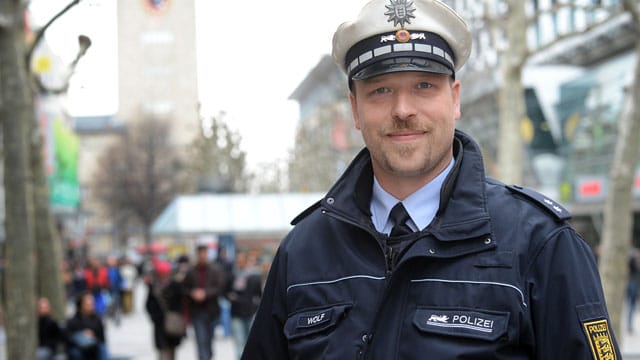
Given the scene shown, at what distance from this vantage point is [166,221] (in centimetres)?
2722

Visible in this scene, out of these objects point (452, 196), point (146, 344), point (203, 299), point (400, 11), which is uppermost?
point (400, 11)

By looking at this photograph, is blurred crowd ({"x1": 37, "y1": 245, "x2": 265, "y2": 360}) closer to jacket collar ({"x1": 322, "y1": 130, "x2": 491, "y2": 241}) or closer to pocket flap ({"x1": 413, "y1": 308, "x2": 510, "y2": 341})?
jacket collar ({"x1": 322, "y1": 130, "x2": 491, "y2": 241})

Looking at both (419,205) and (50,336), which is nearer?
(419,205)

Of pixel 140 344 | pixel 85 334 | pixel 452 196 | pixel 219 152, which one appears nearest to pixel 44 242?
pixel 140 344

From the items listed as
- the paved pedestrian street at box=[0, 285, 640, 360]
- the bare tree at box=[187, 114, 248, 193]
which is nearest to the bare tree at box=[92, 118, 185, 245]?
the bare tree at box=[187, 114, 248, 193]

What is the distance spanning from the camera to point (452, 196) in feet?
7.15

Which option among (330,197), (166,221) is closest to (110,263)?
(166,221)

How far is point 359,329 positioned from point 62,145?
1459 inches

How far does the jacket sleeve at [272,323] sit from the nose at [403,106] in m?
0.53

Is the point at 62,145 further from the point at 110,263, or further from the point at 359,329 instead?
the point at 359,329

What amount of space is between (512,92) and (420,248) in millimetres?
13847

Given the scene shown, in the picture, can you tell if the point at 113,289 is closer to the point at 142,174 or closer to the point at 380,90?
the point at 380,90

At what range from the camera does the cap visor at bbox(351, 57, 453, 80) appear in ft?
7.20

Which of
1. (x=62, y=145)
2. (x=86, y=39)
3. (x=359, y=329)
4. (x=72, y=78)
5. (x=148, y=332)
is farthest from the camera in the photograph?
(x=62, y=145)
